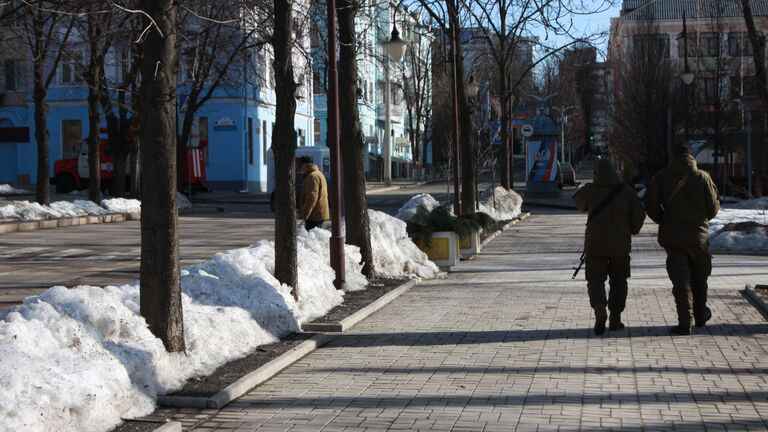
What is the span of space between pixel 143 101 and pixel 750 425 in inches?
190

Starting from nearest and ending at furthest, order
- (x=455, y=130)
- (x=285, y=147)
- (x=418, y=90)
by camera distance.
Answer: (x=285, y=147) → (x=455, y=130) → (x=418, y=90)

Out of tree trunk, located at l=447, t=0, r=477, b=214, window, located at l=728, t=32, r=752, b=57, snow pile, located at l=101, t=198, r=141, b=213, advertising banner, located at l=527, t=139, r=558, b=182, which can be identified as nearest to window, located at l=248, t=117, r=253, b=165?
advertising banner, located at l=527, t=139, r=558, b=182

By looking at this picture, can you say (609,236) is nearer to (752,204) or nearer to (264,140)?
(752,204)

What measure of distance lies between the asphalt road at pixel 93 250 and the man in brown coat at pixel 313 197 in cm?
187

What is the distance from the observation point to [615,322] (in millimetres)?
10727

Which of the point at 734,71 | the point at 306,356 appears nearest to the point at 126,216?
Result: the point at 306,356

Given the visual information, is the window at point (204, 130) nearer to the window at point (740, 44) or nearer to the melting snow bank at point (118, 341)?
the window at point (740, 44)

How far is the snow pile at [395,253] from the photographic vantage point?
1628 cm

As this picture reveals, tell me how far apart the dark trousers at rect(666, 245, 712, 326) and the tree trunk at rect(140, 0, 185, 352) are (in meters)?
4.77

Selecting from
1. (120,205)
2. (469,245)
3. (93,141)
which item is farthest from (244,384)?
(93,141)

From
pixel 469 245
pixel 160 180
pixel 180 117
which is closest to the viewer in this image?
pixel 160 180

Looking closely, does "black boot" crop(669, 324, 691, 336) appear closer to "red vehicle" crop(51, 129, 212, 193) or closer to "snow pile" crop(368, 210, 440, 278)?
"snow pile" crop(368, 210, 440, 278)

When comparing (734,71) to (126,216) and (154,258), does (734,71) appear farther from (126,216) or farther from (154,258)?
→ (154,258)

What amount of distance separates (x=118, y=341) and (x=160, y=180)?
1321 millimetres
